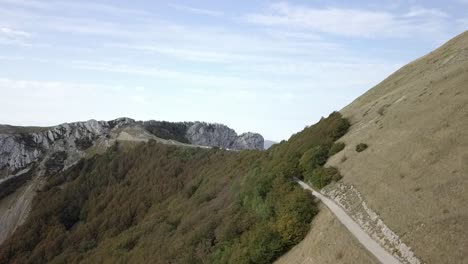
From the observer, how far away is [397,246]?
26.4 meters

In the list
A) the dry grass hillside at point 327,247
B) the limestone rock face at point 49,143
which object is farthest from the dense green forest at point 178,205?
the limestone rock face at point 49,143

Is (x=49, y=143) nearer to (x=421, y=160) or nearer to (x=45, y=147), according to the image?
(x=45, y=147)

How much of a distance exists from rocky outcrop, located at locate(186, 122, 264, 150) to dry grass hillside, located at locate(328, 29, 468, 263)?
4757 inches

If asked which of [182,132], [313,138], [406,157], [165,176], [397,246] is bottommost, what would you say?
Result: [397,246]

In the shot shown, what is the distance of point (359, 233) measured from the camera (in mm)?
30281

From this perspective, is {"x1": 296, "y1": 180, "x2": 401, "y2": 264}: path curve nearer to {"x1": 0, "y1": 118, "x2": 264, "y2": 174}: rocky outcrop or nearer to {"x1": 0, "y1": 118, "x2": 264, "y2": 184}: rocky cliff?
{"x1": 0, "y1": 118, "x2": 264, "y2": 184}: rocky cliff

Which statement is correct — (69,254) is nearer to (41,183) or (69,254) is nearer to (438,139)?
(41,183)

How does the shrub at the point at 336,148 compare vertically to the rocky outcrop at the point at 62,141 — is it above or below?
below

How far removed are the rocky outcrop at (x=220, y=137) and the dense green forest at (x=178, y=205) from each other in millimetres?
41229

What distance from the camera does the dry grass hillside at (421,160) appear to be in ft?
83.5

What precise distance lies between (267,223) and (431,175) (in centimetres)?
1556

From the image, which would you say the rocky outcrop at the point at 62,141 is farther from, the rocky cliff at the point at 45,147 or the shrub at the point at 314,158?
the shrub at the point at 314,158

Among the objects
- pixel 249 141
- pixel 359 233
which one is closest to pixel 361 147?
pixel 359 233

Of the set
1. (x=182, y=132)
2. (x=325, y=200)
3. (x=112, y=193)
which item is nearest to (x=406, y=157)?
(x=325, y=200)
